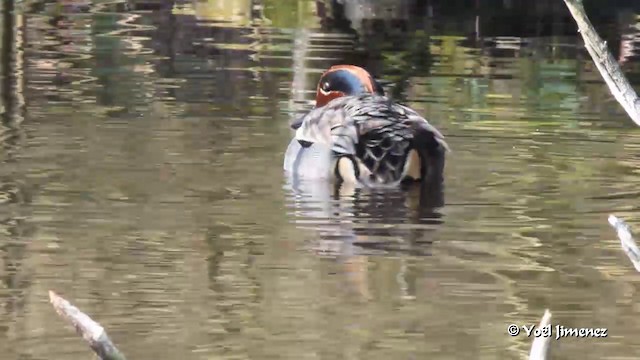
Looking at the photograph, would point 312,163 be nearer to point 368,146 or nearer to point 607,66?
point 368,146

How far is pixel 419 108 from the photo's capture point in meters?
12.7

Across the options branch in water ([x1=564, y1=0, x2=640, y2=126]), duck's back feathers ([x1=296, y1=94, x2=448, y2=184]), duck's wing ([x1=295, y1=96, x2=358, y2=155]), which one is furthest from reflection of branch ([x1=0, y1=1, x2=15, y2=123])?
branch in water ([x1=564, y1=0, x2=640, y2=126])

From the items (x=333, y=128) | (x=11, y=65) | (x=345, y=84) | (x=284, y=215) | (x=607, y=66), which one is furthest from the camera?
(x=11, y=65)

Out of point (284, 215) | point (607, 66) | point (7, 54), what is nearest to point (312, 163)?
point (284, 215)

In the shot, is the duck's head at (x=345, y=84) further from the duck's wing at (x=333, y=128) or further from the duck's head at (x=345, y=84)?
the duck's wing at (x=333, y=128)

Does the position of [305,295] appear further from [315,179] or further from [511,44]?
[511,44]

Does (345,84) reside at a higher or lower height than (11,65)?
higher

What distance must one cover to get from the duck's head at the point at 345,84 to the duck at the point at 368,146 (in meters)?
0.54

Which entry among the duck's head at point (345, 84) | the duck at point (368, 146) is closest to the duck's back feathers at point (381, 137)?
the duck at point (368, 146)

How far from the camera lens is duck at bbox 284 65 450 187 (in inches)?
398

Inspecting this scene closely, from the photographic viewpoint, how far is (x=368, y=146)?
10.1 m

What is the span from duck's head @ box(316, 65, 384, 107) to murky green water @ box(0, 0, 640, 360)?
0.43 m

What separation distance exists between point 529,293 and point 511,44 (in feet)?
30.5

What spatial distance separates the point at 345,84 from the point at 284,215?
2.42 meters
